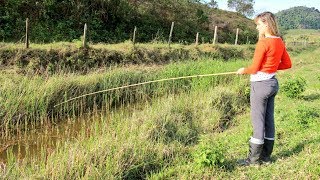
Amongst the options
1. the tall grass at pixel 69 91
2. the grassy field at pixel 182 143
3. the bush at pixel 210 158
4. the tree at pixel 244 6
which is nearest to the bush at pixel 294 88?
the grassy field at pixel 182 143

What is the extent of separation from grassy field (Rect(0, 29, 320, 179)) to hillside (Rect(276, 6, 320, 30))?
137 metres

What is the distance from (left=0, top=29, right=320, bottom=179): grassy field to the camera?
4750mm

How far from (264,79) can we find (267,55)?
1.05 feet

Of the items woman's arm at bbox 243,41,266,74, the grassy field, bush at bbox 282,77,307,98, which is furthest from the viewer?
bush at bbox 282,77,307,98

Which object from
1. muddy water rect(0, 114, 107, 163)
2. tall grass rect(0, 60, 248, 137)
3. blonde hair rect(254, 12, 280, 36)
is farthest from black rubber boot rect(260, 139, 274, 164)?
tall grass rect(0, 60, 248, 137)

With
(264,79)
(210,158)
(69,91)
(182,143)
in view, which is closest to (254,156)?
(210,158)

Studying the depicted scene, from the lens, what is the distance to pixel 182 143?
6.47m

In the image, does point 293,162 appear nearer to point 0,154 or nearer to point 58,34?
point 0,154

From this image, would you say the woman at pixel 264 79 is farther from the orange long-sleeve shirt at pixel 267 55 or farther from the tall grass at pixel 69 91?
the tall grass at pixel 69 91

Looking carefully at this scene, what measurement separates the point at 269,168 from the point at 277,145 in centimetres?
93

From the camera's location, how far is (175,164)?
5320 millimetres

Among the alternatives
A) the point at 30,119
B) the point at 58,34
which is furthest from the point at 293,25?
the point at 30,119

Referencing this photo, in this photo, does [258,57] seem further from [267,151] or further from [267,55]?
[267,151]

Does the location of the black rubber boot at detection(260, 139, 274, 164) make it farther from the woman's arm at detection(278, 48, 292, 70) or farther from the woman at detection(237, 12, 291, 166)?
the woman's arm at detection(278, 48, 292, 70)
